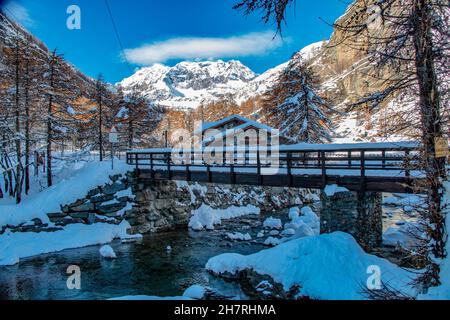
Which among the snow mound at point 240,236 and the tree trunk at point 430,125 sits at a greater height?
the tree trunk at point 430,125

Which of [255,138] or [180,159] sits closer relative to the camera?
[180,159]

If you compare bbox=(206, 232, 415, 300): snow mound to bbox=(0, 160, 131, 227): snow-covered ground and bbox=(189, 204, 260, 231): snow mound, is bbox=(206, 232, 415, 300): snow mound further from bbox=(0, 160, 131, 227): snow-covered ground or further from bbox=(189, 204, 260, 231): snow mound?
bbox=(0, 160, 131, 227): snow-covered ground

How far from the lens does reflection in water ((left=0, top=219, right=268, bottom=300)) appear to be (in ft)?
35.0

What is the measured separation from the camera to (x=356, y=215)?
11.5 m

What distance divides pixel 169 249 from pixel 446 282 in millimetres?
13851

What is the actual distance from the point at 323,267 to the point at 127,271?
818 centimetres

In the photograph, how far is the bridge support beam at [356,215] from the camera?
11.4 meters

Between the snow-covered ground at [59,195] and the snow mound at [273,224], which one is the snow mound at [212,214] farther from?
the snow-covered ground at [59,195]

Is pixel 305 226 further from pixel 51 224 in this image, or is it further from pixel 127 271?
pixel 51 224

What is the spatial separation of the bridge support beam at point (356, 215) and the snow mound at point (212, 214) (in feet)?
35.0

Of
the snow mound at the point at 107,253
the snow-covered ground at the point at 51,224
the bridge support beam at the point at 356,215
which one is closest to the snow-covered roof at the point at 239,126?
the snow-covered ground at the point at 51,224
